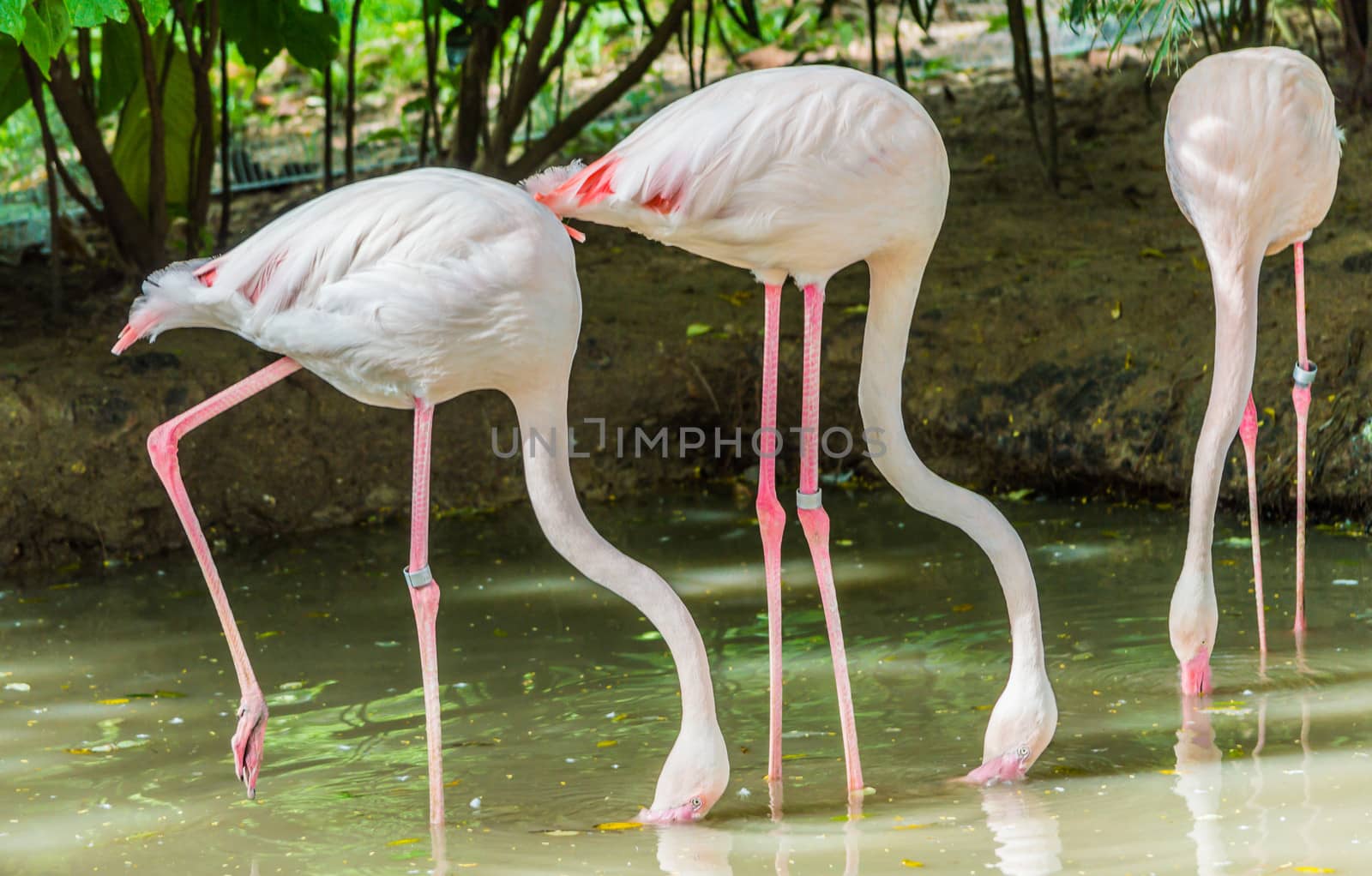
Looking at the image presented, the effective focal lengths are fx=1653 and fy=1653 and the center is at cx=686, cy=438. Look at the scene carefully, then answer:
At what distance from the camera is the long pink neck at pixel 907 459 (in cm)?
321

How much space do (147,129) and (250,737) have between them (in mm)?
3965

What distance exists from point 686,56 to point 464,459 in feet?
8.68

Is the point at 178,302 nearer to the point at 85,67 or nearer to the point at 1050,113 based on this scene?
the point at 85,67

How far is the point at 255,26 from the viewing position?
5879mm

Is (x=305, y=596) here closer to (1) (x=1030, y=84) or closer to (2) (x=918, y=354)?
(2) (x=918, y=354)

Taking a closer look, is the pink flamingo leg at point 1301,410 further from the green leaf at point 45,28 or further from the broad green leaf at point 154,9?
the green leaf at point 45,28

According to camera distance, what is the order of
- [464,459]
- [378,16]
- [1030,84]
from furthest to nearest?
[378,16] < [1030,84] < [464,459]

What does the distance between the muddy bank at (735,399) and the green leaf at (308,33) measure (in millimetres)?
1068

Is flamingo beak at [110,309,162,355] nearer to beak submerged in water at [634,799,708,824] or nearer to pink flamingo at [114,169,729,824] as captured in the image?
pink flamingo at [114,169,729,824]

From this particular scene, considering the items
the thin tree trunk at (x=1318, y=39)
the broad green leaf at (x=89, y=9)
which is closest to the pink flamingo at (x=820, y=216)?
the broad green leaf at (x=89, y=9)

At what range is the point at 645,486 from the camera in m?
5.82

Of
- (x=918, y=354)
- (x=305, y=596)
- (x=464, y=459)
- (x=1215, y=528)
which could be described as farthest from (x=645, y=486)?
(x=1215, y=528)

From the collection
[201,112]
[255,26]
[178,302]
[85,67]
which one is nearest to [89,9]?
[178,302]

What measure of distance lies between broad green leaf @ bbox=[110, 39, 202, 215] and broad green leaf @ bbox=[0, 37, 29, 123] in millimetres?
488
